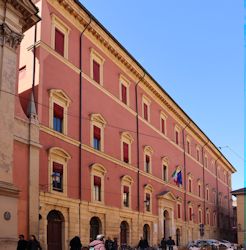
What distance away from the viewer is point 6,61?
64.0ft

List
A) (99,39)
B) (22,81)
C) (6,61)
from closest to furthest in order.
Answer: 1. (6,61)
2. (22,81)
3. (99,39)

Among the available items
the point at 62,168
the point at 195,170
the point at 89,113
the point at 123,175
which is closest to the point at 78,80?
the point at 89,113

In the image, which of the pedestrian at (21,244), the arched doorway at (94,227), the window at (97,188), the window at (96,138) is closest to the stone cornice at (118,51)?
the window at (96,138)

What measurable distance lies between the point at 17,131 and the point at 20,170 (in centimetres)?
168

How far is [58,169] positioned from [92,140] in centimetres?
434

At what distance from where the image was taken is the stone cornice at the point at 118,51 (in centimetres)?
2792

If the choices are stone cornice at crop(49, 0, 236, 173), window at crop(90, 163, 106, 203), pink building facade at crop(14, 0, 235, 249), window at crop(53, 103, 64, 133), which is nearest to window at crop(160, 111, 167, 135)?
pink building facade at crop(14, 0, 235, 249)

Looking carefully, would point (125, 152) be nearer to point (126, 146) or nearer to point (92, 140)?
point (126, 146)

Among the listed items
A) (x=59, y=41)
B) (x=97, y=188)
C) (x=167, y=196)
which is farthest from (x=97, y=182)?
(x=167, y=196)

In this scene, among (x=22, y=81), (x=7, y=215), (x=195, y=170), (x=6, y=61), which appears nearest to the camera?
(x=7, y=215)

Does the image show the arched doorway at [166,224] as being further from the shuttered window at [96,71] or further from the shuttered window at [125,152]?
the shuttered window at [96,71]

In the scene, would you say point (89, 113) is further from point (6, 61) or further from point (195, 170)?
point (195, 170)

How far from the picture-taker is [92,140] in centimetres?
2842

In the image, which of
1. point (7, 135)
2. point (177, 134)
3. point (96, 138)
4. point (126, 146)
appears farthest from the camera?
point (177, 134)
